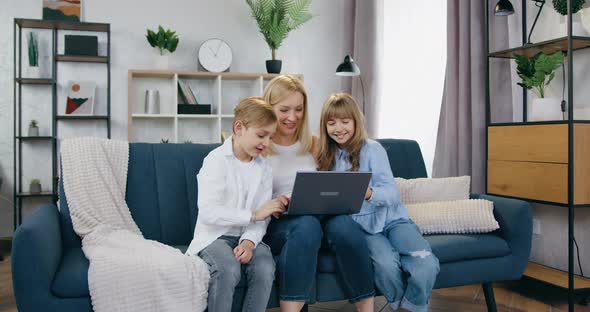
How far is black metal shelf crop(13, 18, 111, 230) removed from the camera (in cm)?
401

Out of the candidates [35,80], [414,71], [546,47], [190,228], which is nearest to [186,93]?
[35,80]

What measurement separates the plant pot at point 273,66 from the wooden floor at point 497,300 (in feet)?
7.46

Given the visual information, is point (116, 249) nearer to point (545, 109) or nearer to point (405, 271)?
point (405, 271)

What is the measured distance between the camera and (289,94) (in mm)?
2104

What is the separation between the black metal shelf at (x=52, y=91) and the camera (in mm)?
4008

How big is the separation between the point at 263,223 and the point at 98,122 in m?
2.87

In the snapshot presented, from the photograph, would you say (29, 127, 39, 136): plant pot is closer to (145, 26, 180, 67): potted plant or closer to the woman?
(145, 26, 180, 67): potted plant

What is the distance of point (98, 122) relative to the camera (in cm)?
433

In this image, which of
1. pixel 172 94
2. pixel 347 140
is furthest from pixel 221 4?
pixel 347 140

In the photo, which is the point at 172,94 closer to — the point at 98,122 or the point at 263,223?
the point at 98,122

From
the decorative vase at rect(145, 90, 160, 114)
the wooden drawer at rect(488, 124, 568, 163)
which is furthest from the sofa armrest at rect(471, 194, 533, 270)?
the decorative vase at rect(145, 90, 160, 114)

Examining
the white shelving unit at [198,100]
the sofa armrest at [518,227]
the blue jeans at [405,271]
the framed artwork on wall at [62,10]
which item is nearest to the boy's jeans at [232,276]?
the blue jeans at [405,271]

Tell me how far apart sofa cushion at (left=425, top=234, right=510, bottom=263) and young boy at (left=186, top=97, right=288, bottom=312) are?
628mm

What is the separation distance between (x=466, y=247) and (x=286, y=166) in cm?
75
